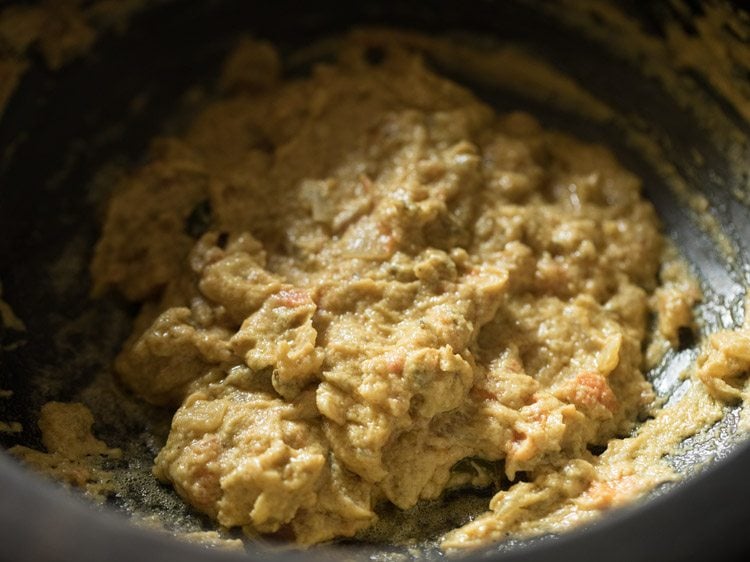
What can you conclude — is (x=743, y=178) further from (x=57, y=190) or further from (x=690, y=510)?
(x=57, y=190)

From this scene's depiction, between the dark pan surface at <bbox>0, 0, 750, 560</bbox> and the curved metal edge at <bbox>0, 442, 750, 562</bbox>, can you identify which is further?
the dark pan surface at <bbox>0, 0, 750, 560</bbox>

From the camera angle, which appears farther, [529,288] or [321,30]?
[321,30]

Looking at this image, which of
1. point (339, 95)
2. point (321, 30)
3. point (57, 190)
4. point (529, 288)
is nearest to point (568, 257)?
point (529, 288)

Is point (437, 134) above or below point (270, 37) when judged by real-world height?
above

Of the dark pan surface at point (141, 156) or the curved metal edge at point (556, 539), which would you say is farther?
the dark pan surface at point (141, 156)

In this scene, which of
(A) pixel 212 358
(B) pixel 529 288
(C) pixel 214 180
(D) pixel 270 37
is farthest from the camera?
(D) pixel 270 37

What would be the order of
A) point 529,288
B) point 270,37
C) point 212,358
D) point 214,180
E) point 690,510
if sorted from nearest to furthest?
point 690,510 < point 212,358 < point 529,288 < point 214,180 < point 270,37

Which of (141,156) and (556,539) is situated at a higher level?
(556,539)

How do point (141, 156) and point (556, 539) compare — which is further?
point (141, 156)
